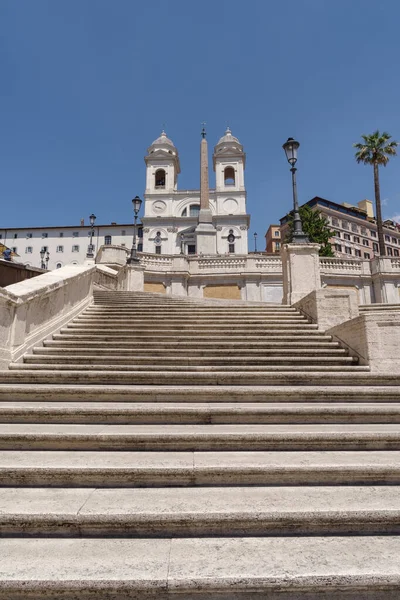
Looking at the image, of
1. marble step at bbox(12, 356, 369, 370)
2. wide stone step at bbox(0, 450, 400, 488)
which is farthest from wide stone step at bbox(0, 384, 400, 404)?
wide stone step at bbox(0, 450, 400, 488)

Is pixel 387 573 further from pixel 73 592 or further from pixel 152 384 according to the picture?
pixel 152 384

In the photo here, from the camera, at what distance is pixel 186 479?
3.24m

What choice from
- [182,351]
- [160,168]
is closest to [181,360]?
[182,351]

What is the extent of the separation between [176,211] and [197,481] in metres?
64.3

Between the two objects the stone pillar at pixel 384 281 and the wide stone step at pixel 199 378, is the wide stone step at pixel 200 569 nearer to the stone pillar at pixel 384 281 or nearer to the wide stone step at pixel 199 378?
the wide stone step at pixel 199 378

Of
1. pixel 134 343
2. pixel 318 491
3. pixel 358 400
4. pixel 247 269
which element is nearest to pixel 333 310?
pixel 358 400

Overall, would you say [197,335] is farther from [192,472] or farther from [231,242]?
[231,242]

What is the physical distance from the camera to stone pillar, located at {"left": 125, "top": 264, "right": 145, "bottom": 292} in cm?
1850

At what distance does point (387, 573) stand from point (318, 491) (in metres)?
0.90

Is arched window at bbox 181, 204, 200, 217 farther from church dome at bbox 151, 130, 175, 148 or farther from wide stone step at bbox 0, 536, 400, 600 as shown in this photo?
wide stone step at bbox 0, 536, 400, 600

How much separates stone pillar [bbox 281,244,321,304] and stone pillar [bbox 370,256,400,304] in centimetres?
1081

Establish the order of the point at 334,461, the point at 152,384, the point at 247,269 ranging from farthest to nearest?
1. the point at 247,269
2. the point at 152,384
3. the point at 334,461

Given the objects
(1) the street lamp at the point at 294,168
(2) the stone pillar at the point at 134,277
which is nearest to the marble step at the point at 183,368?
(1) the street lamp at the point at 294,168

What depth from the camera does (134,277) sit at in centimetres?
1859
